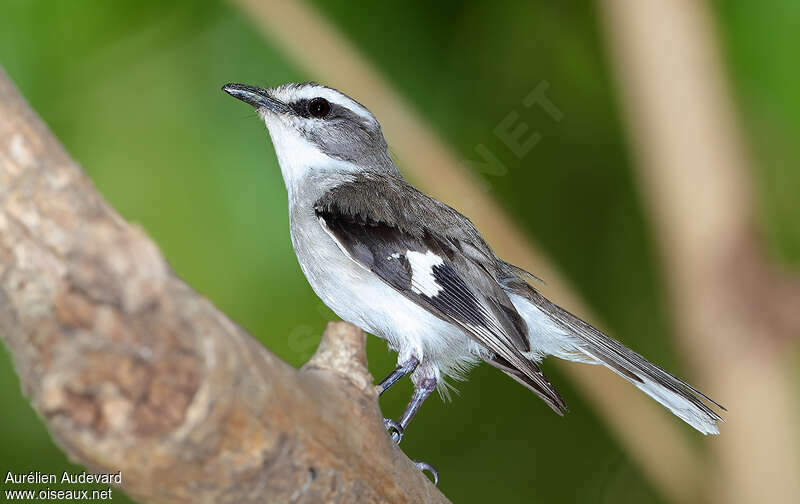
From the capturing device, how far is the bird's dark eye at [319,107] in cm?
322

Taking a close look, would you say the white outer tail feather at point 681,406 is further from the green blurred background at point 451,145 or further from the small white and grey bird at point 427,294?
the green blurred background at point 451,145

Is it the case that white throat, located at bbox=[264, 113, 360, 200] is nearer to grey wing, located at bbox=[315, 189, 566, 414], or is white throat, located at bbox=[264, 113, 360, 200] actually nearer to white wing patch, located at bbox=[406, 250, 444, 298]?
grey wing, located at bbox=[315, 189, 566, 414]

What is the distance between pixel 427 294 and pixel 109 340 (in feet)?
4.65

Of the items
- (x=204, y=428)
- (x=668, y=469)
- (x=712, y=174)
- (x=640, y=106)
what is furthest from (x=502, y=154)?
(x=204, y=428)

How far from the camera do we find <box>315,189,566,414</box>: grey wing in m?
2.55

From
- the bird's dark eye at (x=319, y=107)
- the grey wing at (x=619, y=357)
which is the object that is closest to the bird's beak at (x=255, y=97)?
the bird's dark eye at (x=319, y=107)

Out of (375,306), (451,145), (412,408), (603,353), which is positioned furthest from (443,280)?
(451,145)

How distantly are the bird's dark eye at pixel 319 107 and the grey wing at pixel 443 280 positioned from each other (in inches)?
23.5

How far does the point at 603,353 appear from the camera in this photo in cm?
279

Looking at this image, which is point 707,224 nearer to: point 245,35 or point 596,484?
point 596,484

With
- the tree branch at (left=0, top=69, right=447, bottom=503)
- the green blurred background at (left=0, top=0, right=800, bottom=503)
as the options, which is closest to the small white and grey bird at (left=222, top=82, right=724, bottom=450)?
the green blurred background at (left=0, top=0, right=800, bottom=503)

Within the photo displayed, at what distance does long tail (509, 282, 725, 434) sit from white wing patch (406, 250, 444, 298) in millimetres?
434

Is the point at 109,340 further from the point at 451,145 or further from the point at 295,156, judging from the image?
the point at 451,145

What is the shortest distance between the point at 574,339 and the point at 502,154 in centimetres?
125
